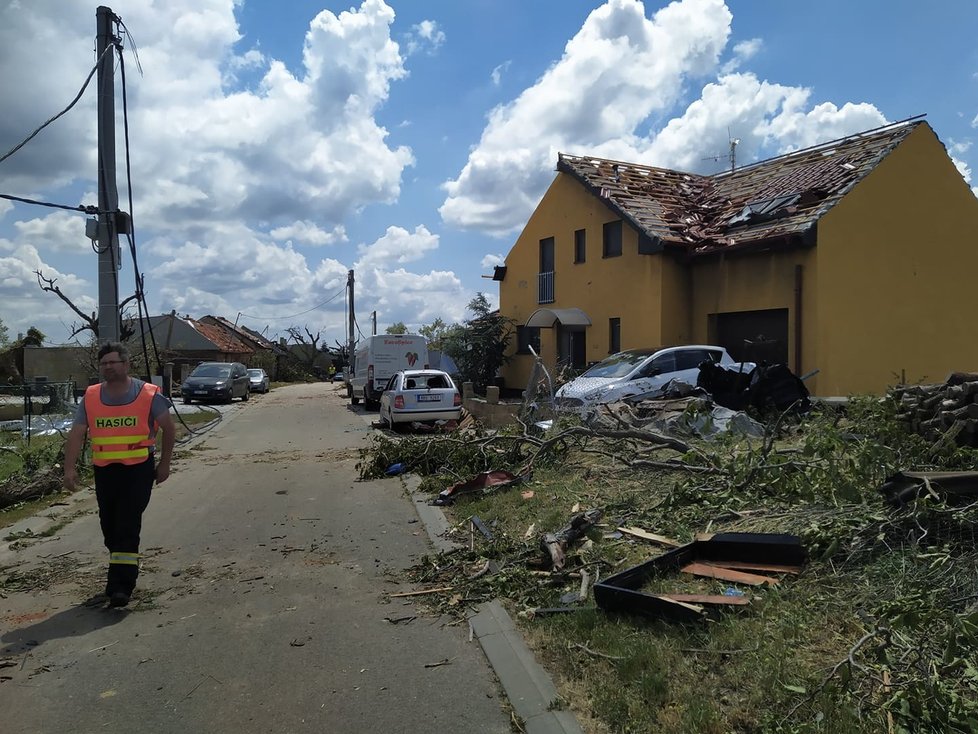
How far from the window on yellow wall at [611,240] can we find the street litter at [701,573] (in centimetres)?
1666

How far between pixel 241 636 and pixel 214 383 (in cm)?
2932

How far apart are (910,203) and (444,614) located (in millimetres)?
17172

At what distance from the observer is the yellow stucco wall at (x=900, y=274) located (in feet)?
53.8

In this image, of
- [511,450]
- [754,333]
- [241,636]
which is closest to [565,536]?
[241,636]

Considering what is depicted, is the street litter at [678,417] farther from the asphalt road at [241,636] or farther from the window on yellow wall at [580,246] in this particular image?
the window on yellow wall at [580,246]

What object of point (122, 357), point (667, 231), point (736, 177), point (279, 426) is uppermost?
point (736, 177)

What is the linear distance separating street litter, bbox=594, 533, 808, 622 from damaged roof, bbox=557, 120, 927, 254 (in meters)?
12.4

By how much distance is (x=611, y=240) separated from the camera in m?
21.8

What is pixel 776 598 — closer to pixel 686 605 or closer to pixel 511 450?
pixel 686 605

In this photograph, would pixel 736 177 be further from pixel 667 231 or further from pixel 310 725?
pixel 310 725

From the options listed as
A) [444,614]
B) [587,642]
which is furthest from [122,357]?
[587,642]

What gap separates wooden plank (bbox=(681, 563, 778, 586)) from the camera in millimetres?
4732

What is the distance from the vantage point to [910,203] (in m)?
17.7

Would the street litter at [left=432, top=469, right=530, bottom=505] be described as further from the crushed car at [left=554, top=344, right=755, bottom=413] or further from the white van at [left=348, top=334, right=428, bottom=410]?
the white van at [left=348, top=334, right=428, bottom=410]
